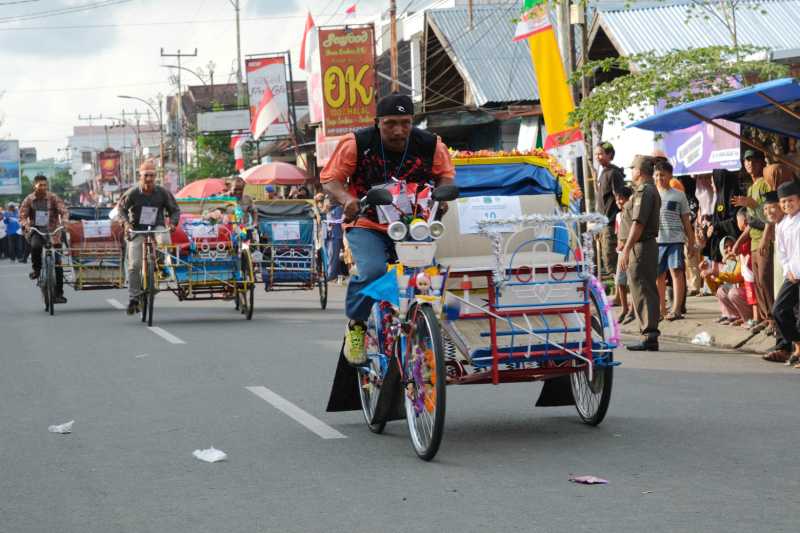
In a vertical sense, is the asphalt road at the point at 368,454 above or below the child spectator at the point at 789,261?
below

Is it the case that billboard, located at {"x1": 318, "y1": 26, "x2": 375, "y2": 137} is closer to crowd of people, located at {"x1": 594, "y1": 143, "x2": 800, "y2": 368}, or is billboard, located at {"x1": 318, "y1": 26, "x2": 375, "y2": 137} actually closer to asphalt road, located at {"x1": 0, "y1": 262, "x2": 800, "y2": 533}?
crowd of people, located at {"x1": 594, "y1": 143, "x2": 800, "y2": 368}

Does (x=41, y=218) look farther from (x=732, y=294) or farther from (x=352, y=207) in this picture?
(x=352, y=207)

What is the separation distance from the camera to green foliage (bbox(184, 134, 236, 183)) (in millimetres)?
71875

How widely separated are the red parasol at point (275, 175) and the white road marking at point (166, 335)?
21.6 meters

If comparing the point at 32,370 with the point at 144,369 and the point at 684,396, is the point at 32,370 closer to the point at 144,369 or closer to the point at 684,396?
the point at 144,369

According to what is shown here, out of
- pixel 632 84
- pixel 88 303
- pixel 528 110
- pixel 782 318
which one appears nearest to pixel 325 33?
pixel 528 110

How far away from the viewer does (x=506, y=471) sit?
22.4ft

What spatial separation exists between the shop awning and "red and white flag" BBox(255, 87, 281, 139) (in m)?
33.7

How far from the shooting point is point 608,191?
1694 centimetres

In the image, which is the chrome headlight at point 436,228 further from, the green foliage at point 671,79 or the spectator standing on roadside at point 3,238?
the spectator standing on roadside at point 3,238

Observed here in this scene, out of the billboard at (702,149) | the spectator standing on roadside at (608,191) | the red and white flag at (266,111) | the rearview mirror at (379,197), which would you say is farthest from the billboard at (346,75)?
the rearview mirror at (379,197)

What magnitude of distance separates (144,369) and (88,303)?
1031 centimetres

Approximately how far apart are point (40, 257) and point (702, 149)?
10.4 metres

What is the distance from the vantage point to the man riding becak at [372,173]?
7848 millimetres
